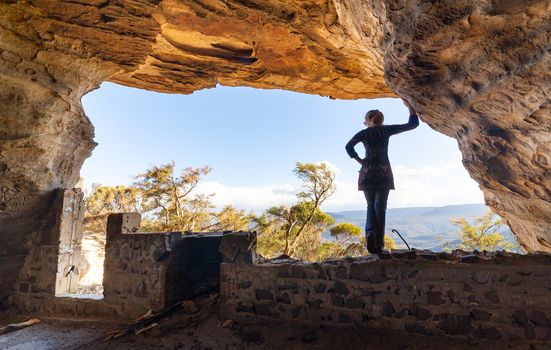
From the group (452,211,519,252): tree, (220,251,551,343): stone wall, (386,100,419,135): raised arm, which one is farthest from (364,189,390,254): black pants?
(452,211,519,252): tree

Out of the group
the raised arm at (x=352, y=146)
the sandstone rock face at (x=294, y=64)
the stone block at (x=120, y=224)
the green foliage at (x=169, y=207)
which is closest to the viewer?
the sandstone rock face at (x=294, y=64)

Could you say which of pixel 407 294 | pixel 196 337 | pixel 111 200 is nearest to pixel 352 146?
pixel 407 294

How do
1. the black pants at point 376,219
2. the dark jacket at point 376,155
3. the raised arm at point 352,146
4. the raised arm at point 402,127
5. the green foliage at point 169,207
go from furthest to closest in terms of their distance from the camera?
the green foliage at point 169,207 < the raised arm at point 352,146 < the raised arm at point 402,127 < the dark jacket at point 376,155 < the black pants at point 376,219

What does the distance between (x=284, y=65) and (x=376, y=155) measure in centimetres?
462

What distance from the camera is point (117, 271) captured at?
13.5ft

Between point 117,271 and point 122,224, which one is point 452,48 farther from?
point 117,271

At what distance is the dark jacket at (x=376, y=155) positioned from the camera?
3.40m

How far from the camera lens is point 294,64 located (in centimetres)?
723

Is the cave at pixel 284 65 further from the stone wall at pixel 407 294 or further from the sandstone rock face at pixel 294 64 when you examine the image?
the stone wall at pixel 407 294

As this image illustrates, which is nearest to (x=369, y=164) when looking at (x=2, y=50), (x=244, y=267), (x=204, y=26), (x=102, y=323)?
(x=244, y=267)

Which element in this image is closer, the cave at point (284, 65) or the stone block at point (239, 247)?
the cave at point (284, 65)

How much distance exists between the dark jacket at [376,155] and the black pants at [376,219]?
8 centimetres

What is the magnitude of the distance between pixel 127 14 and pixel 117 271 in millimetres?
4103

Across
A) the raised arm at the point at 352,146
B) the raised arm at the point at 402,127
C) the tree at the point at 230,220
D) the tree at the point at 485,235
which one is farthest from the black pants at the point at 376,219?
the tree at the point at 485,235
